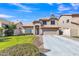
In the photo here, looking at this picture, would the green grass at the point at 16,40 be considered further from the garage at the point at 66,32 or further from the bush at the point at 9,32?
the garage at the point at 66,32

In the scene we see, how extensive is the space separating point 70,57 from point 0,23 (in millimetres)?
1965

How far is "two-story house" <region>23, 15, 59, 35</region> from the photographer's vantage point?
30.1 ft

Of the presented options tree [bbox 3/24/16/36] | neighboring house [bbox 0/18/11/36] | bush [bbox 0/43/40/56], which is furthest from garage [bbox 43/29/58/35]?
neighboring house [bbox 0/18/11/36]

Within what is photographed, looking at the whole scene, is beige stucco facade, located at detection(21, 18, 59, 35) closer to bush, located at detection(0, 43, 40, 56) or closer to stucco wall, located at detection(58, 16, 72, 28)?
stucco wall, located at detection(58, 16, 72, 28)

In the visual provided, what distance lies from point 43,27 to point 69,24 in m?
0.67

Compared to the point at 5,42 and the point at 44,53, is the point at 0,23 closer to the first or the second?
the point at 5,42

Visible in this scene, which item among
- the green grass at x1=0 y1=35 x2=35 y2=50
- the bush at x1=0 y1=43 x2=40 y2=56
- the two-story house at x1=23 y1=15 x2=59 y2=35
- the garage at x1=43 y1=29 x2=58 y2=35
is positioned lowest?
the bush at x1=0 y1=43 x2=40 y2=56

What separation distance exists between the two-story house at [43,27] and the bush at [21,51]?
454 millimetres

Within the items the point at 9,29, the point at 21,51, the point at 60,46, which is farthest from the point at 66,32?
the point at 9,29

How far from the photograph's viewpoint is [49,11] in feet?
29.9

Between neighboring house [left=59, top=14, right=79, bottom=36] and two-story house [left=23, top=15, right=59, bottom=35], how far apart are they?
0.51 feet

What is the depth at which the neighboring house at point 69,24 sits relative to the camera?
9.06 metres

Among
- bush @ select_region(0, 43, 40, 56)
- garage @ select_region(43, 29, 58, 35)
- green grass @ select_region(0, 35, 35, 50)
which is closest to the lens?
bush @ select_region(0, 43, 40, 56)

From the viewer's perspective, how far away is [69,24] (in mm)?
9133
